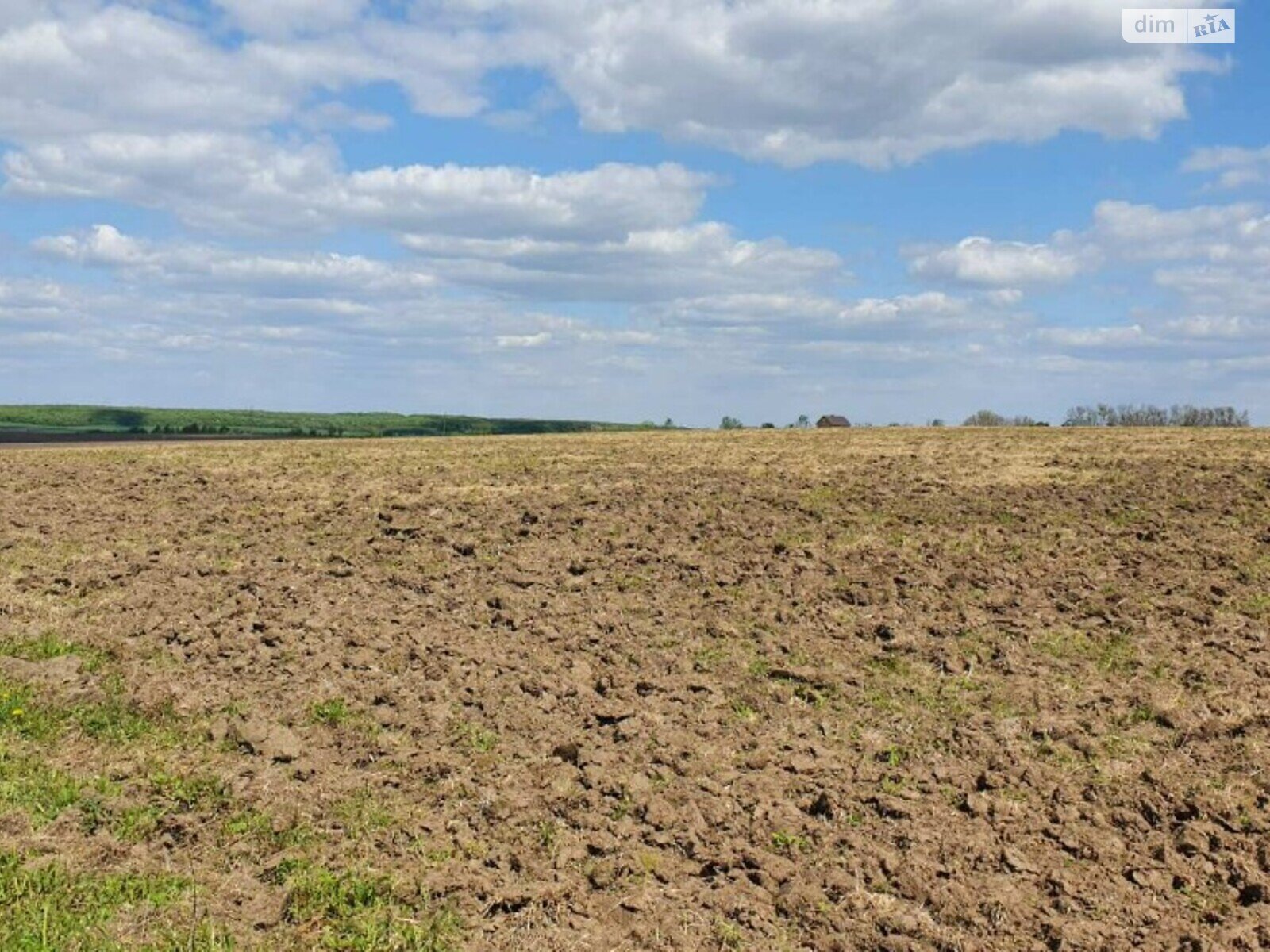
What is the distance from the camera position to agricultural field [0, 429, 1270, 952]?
271 inches

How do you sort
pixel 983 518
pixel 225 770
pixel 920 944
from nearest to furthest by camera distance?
1. pixel 920 944
2. pixel 225 770
3. pixel 983 518

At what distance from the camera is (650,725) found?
31.0 ft

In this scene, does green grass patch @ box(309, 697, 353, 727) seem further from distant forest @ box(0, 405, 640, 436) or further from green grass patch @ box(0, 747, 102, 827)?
distant forest @ box(0, 405, 640, 436)

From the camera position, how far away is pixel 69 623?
41.9ft

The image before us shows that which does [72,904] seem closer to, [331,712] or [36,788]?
[36,788]

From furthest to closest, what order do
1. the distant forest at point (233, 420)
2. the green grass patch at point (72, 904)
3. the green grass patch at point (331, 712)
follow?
the distant forest at point (233, 420)
the green grass patch at point (331, 712)
the green grass patch at point (72, 904)

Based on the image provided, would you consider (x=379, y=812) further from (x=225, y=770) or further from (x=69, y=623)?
(x=69, y=623)

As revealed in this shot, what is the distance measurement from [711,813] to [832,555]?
22.6 ft

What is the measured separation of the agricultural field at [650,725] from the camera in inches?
271

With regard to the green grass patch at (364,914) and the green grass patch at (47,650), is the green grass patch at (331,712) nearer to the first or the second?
the green grass patch at (364,914)

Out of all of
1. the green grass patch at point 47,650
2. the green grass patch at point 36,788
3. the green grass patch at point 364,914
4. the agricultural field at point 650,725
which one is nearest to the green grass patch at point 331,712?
the agricultural field at point 650,725

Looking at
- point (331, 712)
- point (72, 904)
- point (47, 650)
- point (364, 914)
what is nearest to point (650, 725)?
point (331, 712)

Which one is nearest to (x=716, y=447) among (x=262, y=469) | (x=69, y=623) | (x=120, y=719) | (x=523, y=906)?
(x=262, y=469)

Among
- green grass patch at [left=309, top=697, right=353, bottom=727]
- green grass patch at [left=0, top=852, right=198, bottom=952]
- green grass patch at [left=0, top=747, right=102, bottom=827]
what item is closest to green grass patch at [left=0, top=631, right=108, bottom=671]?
green grass patch at [left=0, top=747, right=102, bottom=827]
